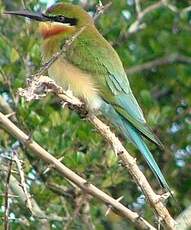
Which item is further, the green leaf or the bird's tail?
the green leaf

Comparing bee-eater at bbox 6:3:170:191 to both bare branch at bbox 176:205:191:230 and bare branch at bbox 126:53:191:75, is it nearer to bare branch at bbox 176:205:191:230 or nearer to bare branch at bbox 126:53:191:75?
bare branch at bbox 176:205:191:230

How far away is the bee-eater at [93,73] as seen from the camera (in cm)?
236

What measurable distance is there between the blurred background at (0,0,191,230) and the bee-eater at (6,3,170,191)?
113 mm

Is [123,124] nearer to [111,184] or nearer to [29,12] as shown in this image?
[111,184]

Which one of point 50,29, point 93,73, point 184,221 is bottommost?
point 184,221

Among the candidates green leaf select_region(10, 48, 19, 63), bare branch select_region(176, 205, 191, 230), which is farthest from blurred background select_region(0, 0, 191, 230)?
bare branch select_region(176, 205, 191, 230)

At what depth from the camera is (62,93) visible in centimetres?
190

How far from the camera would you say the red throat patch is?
8.61 feet

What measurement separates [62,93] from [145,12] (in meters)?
1.25

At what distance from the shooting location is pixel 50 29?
8.63 ft

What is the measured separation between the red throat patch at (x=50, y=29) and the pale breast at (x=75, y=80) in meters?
0.16

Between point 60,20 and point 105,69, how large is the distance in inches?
11.0

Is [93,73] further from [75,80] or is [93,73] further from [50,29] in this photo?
[50,29]

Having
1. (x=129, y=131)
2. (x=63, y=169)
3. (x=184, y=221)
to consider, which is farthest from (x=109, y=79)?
(x=184, y=221)
